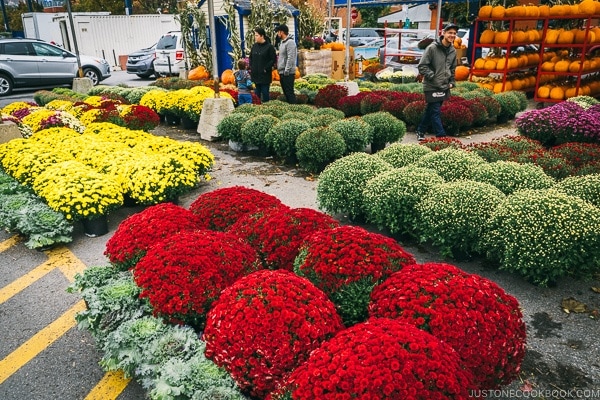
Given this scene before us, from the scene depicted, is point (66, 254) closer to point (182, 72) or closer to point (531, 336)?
point (531, 336)

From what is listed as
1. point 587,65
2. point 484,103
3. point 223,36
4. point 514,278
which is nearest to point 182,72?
point 223,36

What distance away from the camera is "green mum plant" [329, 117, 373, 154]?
26.5 ft

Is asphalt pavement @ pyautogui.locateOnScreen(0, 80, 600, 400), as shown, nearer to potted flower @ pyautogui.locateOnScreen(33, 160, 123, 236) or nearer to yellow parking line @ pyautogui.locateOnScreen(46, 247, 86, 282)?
yellow parking line @ pyautogui.locateOnScreen(46, 247, 86, 282)

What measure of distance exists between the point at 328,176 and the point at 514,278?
2371 millimetres

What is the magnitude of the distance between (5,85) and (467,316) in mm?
21083

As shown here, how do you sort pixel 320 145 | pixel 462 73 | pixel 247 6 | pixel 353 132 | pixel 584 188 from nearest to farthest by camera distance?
pixel 584 188 → pixel 320 145 → pixel 353 132 → pixel 462 73 → pixel 247 6

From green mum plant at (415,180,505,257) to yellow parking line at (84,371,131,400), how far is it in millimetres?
3113

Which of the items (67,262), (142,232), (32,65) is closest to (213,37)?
(67,262)

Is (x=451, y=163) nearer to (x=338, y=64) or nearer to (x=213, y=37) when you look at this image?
(x=213, y=37)

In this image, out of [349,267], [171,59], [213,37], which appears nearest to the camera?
[349,267]

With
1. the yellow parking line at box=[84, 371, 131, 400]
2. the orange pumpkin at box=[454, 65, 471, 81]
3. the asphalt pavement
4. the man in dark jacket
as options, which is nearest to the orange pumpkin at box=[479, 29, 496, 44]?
the orange pumpkin at box=[454, 65, 471, 81]

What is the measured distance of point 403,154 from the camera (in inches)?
248

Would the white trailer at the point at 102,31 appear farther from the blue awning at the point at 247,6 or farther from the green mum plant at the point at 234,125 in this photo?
the green mum plant at the point at 234,125

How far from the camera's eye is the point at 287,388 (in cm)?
245
